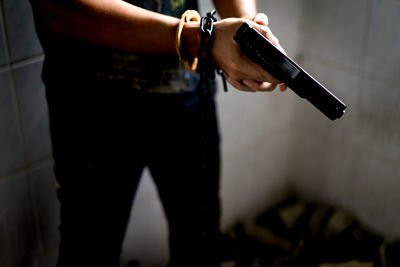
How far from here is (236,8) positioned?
2.96 feet

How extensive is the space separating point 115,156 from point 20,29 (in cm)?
31

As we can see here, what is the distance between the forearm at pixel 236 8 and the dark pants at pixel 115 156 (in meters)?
0.17

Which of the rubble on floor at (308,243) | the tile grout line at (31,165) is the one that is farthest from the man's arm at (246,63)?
the rubble on floor at (308,243)

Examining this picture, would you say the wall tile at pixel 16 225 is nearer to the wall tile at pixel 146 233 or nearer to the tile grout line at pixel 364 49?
the wall tile at pixel 146 233

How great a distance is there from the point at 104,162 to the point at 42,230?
37 centimetres

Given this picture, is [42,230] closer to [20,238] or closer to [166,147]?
[20,238]

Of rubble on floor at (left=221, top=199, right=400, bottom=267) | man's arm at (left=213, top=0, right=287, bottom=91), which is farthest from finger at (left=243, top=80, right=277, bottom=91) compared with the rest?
rubble on floor at (left=221, top=199, right=400, bottom=267)

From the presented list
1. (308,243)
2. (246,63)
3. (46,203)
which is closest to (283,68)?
(246,63)

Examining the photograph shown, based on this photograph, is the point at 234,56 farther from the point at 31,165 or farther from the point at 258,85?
the point at 31,165

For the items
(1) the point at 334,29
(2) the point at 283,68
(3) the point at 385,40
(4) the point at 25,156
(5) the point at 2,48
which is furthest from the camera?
(1) the point at 334,29

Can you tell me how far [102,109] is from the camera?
84cm

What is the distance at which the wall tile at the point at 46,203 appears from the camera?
3.58 ft

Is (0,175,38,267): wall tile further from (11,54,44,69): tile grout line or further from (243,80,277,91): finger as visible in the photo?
(243,80,277,91): finger

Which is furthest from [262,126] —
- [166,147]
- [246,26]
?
[246,26]
